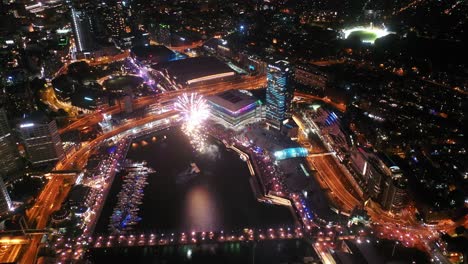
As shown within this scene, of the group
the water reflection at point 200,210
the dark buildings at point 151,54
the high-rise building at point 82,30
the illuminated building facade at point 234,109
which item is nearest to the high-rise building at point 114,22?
the high-rise building at point 82,30

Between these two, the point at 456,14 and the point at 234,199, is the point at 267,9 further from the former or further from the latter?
the point at 234,199

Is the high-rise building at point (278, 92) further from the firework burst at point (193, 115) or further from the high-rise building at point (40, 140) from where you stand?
the high-rise building at point (40, 140)

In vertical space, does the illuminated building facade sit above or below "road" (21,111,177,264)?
above

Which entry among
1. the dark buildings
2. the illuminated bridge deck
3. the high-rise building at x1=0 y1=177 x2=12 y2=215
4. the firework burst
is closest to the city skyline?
the illuminated bridge deck

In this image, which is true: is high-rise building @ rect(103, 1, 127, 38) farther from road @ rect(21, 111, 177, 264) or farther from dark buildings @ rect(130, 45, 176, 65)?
road @ rect(21, 111, 177, 264)

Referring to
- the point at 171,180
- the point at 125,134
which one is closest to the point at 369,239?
the point at 171,180
